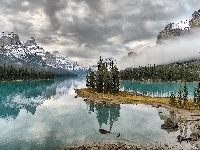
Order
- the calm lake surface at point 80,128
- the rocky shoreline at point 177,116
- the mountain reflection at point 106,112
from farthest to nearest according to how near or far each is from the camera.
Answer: the mountain reflection at point 106,112 < the calm lake surface at point 80,128 < the rocky shoreline at point 177,116

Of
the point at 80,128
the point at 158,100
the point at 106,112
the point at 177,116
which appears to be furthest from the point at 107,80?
the point at 80,128

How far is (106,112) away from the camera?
346 feet

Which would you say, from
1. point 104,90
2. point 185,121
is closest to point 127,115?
point 185,121

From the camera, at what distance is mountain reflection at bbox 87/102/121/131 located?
8838 cm

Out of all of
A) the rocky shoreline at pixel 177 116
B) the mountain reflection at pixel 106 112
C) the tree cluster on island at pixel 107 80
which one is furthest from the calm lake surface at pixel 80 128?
the tree cluster on island at pixel 107 80

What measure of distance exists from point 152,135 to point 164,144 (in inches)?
334

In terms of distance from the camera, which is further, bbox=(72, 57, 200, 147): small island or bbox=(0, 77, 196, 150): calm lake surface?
bbox=(72, 57, 200, 147): small island

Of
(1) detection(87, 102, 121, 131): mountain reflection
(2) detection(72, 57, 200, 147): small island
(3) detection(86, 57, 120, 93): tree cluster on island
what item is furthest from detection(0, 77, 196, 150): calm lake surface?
(3) detection(86, 57, 120, 93): tree cluster on island

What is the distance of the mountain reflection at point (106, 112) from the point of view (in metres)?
88.4

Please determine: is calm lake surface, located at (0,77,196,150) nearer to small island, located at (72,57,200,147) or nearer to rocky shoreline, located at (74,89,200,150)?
rocky shoreline, located at (74,89,200,150)

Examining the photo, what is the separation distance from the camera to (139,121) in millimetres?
86125

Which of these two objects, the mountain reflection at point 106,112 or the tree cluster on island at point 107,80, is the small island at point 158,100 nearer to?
the tree cluster on island at point 107,80

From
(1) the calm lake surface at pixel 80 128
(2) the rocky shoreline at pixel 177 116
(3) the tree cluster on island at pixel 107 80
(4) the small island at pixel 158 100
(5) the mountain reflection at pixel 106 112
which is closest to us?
(2) the rocky shoreline at pixel 177 116

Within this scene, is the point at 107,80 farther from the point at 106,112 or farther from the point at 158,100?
the point at 106,112
